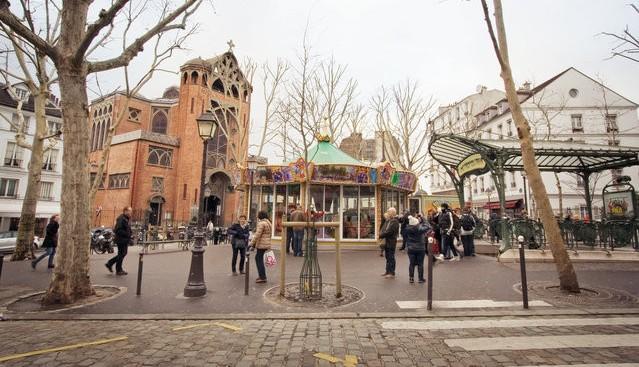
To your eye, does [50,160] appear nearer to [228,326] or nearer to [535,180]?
[228,326]

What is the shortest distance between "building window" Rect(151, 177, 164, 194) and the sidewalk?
71.4ft

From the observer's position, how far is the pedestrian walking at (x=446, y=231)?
10695mm

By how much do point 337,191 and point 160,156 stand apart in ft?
81.6

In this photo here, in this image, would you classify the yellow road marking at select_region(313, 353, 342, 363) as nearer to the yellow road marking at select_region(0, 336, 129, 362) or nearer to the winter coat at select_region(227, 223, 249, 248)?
the yellow road marking at select_region(0, 336, 129, 362)

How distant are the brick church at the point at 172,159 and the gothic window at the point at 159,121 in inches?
4.8

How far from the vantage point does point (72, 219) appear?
6.20 m

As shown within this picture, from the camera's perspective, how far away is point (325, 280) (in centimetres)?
799

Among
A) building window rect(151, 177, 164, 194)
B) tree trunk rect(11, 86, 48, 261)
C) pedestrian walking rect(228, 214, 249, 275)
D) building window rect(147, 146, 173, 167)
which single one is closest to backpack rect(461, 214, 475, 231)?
pedestrian walking rect(228, 214, 249, 275)

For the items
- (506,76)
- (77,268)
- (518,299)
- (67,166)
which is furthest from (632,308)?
(67,166)

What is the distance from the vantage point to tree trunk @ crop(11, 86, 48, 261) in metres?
12.2

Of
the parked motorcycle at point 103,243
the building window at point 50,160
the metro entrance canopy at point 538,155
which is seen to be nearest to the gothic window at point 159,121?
the building window at point 50,160

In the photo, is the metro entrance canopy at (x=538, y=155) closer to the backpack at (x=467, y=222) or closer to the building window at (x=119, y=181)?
the backpack at (x=467, y=222)

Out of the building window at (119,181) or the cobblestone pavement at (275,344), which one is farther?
the building window at (119,181)

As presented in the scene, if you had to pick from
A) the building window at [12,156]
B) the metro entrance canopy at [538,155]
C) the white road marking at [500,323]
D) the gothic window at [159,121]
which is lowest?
the white road marking at [500,323]
